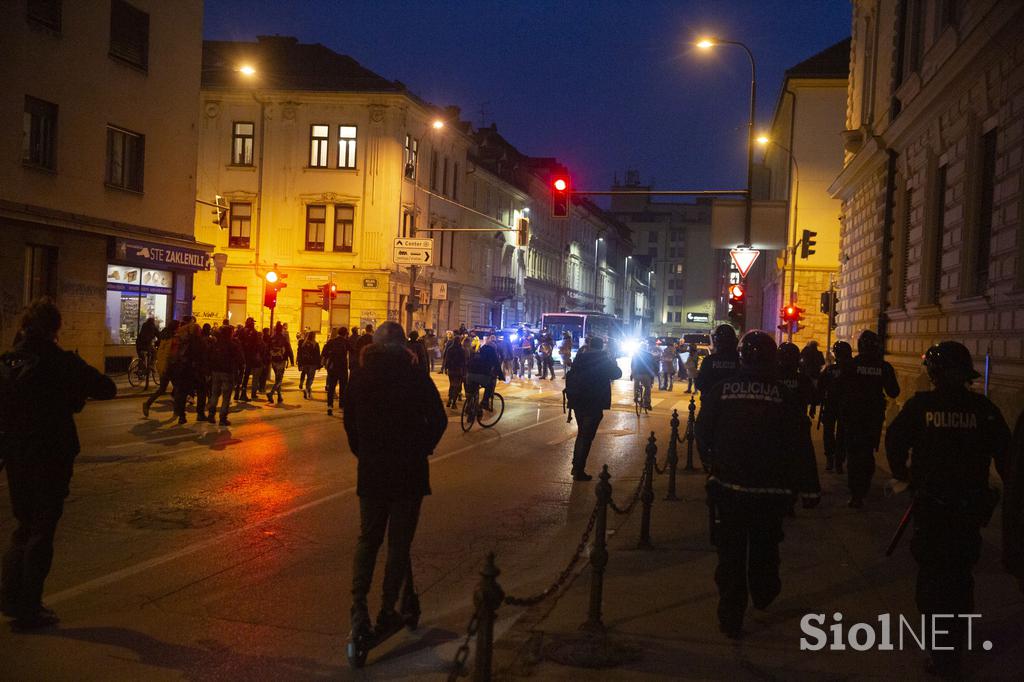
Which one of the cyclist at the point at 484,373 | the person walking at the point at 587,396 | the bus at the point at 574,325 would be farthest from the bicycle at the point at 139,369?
the bus at the point at 574,325

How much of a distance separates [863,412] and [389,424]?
706 cm

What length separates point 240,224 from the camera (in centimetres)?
4456

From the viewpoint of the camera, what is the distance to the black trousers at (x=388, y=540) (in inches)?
206

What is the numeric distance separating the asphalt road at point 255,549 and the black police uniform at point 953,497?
263 cm

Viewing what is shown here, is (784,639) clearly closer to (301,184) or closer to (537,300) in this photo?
(301,184)

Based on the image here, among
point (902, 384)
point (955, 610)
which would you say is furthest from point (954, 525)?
point (902, 384)

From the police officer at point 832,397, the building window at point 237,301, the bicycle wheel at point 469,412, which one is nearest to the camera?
the police officer at point 832,397

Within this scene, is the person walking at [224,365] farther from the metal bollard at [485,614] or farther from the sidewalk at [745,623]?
the metal bollard at [485,614]

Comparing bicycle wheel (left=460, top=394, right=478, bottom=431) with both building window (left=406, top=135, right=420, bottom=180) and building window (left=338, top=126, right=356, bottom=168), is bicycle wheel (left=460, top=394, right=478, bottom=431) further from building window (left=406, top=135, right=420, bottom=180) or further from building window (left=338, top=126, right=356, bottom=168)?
building window (left=406, top=135, right=420, bottom=180)

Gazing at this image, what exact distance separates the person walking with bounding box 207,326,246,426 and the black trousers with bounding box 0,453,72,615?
1103cm

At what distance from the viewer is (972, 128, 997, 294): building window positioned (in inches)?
539

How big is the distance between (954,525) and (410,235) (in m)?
41.0

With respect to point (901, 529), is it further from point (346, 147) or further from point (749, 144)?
point (346, 147)

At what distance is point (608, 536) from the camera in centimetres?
857
